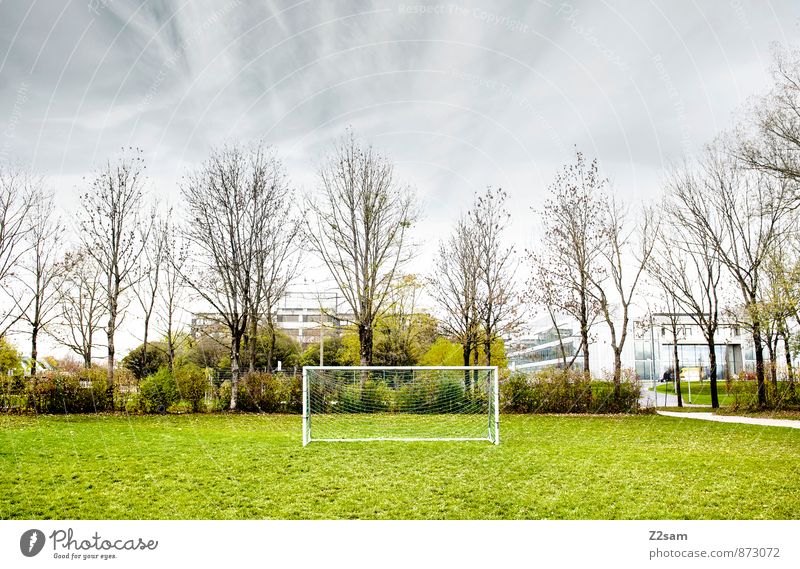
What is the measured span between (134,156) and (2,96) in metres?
9.33

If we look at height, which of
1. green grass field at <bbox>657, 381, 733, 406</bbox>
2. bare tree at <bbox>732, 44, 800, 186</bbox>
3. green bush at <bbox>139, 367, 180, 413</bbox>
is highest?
bare tree at <bbox>732, 44, 800, 186</bbox>

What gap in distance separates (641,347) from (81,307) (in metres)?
19.6

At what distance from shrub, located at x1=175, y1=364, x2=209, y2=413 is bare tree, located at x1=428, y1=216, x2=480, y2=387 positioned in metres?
6.98

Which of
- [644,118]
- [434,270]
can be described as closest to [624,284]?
[434,270]

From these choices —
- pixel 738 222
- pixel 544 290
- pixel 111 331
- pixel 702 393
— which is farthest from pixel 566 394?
pixel 111 331

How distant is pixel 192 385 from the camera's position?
47.4ft

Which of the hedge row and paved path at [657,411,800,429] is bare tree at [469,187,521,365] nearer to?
the hedge row


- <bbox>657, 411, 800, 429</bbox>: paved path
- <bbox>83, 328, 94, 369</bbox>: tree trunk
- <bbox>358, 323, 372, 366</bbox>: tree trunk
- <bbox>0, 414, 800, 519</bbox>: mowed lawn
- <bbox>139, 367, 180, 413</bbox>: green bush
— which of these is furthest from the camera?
<bbox>358, 323, 372, 366</bbox>: tree trunk

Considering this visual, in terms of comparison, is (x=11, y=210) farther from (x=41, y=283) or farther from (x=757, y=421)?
(x=757, y=421)

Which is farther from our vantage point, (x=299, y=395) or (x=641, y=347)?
(x=641, y=347)

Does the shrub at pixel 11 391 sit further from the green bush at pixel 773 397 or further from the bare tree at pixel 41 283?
the green bush at pixel 773 397

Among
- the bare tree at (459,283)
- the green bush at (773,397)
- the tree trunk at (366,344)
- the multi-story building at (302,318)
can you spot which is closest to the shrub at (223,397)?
the multi-story building at (302,318)

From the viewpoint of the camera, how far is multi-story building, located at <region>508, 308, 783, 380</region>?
17.7m

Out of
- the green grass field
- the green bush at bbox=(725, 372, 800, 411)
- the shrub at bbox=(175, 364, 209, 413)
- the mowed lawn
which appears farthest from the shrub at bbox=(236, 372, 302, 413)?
the green bush at bbox=(725, 372, 800, 411)
